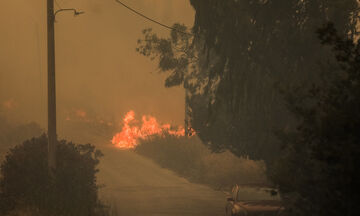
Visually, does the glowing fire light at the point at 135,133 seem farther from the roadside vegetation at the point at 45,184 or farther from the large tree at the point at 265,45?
the roadside vegetation at the point at 45,184

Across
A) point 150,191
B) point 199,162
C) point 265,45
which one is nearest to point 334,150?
point 265,45

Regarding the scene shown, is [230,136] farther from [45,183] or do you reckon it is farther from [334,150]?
[334,150]

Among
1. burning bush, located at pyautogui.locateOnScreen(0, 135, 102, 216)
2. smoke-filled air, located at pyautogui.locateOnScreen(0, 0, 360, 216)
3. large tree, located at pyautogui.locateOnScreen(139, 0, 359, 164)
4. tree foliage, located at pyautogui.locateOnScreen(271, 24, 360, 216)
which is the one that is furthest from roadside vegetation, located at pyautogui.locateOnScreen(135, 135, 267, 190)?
tree foliage, located at pyautogui.locateOnScreen(271, 24, 360, 216)

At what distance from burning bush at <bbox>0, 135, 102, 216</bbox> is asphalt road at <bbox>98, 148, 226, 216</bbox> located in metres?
4.03

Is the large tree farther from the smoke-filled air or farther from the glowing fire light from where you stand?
the glowing fire light

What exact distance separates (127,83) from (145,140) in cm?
4096

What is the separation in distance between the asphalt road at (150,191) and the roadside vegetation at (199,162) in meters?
0.99

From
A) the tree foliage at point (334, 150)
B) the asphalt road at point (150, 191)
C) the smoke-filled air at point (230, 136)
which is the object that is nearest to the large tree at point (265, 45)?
the smoke-filled air at point (230, 136)

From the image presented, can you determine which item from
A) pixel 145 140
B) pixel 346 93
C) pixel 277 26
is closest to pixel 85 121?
pixel 145 140

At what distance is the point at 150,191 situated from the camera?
27.7 m

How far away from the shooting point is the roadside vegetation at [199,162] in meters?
29.1

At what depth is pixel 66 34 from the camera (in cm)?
9125

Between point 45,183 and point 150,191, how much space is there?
1285 cm

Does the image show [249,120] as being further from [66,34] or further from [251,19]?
[66,34]
